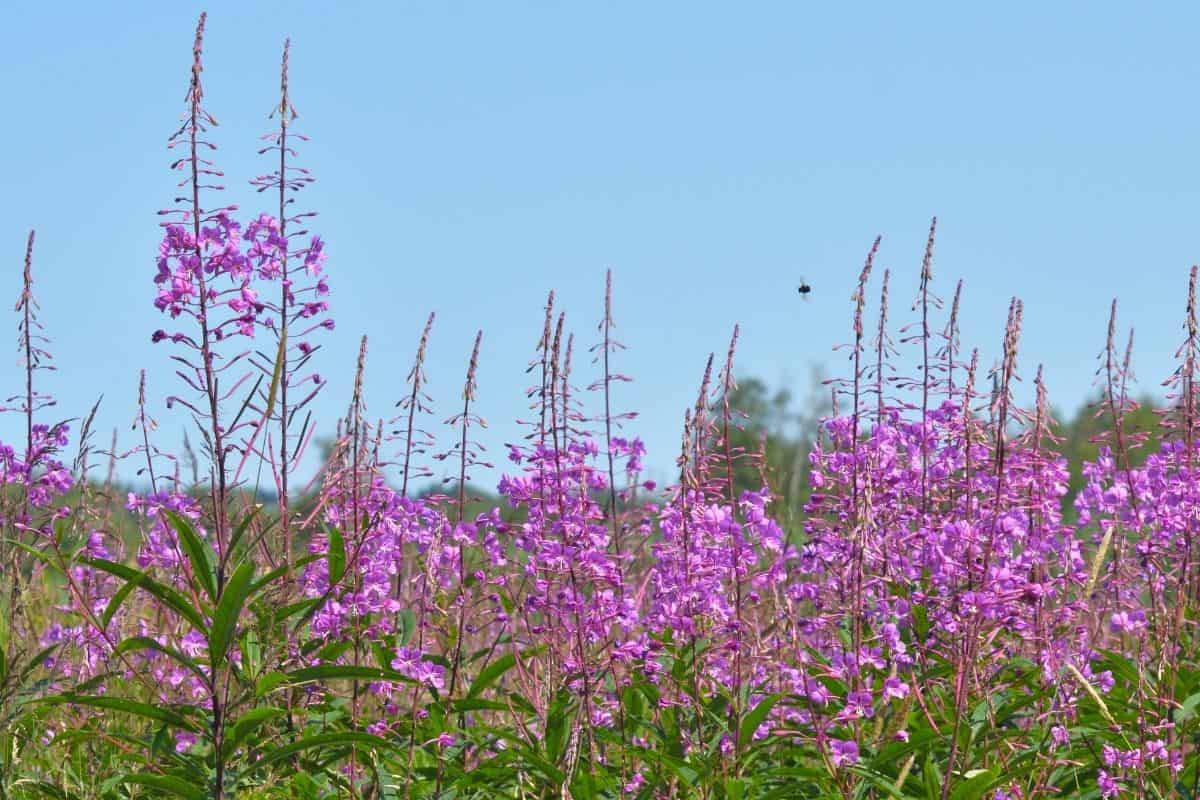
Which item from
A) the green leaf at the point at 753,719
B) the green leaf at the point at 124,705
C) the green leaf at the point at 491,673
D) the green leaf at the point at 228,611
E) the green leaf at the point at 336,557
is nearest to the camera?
the green leaf at the point at 228,611

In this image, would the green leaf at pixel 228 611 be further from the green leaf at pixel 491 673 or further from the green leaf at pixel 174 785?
the green leaf at pixel 491 673

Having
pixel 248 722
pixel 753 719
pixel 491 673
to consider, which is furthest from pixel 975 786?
pixel 248 722

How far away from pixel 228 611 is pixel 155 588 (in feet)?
0.85

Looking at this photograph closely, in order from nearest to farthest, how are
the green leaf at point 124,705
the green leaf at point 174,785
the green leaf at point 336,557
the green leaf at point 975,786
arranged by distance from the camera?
the green leaf at point 124,705
the green leaf at point 174,785
the green leaf at point 336,557
the green leaf at point 975,786

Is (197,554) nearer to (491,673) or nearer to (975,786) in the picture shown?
(491,673)

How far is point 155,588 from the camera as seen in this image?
4.25m

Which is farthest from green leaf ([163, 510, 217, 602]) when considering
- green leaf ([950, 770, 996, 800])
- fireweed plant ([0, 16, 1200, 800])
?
green leaf ([950, 770, 996, 800])

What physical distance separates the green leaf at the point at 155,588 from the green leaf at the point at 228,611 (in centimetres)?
9

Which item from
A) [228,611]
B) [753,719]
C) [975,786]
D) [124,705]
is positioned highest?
[228,611]

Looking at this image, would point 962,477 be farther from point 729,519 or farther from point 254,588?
point 254,588

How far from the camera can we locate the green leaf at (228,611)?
4.13m

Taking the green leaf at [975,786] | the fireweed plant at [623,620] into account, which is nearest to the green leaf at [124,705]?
the fireweed plant at [623,620]

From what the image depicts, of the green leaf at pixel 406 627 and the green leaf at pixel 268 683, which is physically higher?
the green leaf at pixel 406 627

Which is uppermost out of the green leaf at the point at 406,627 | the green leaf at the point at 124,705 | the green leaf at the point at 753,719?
the green leaf at the point at 406,627
